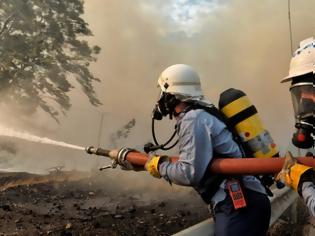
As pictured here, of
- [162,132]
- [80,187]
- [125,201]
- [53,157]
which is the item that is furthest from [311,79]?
[53,157]

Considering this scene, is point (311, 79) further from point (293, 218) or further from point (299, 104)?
point (293, 218)

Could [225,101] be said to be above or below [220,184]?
above

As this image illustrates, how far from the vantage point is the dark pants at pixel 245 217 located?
3.10 meters

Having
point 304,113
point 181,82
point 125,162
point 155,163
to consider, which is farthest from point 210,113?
point 125,162

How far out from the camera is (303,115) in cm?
281

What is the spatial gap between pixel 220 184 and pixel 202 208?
14.6 feet

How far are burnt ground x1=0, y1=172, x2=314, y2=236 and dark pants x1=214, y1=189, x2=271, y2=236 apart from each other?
2546 millimetres

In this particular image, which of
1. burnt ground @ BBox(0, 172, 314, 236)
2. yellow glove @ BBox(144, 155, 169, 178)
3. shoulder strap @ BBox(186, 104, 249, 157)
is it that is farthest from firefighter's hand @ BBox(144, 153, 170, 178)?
burnt ground @ BBox(0, 172, 314, 236)

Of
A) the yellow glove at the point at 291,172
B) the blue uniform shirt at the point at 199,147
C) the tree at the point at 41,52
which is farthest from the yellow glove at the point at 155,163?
the tree at the point at 41,52

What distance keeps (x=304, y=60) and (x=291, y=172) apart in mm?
801

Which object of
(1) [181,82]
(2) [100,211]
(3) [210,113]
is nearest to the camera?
(3) [210,113]

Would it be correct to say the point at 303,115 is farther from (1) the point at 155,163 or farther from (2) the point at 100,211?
(2) the point at 100,211

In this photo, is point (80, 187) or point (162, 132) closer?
point (80, 187)

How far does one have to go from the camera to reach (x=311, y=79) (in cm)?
296
